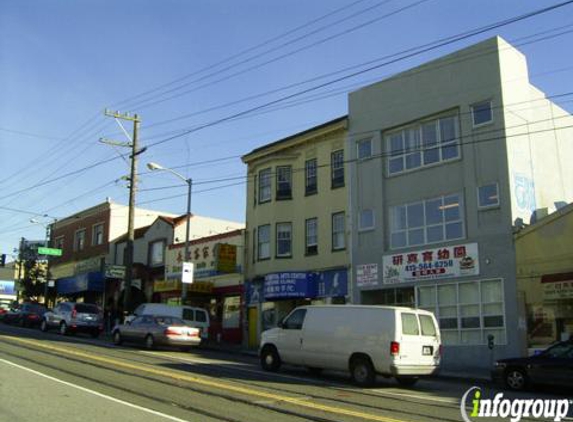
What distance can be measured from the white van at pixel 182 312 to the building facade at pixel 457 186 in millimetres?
7849

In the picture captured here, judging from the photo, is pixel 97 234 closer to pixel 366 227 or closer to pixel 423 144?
pixel 366 227

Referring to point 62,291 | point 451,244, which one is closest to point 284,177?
point 451,244

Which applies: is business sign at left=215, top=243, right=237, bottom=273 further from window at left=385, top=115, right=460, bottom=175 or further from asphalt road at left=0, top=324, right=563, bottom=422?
asphalt road at left=0, top=324, right=563, bottom=422

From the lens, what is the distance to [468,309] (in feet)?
77.0

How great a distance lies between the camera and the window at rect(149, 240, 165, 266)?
40666 mm

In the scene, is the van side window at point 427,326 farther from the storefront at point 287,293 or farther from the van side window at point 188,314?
the van side window at point 188,314

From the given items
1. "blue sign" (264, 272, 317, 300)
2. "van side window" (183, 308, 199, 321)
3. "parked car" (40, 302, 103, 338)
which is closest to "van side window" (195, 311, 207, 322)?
"van side window" (183, 308, 199, 321)

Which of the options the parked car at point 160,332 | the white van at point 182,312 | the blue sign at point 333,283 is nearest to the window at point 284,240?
the blue sign at point 333,283

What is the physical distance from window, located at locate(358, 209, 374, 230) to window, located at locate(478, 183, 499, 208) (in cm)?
525

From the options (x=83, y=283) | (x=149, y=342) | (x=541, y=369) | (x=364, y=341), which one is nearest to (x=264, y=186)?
(x=149, y=342)

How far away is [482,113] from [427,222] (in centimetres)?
464

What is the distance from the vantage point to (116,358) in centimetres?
1839

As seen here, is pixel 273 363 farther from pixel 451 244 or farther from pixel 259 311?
pixel 259 311

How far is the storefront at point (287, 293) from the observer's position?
2848 cm
